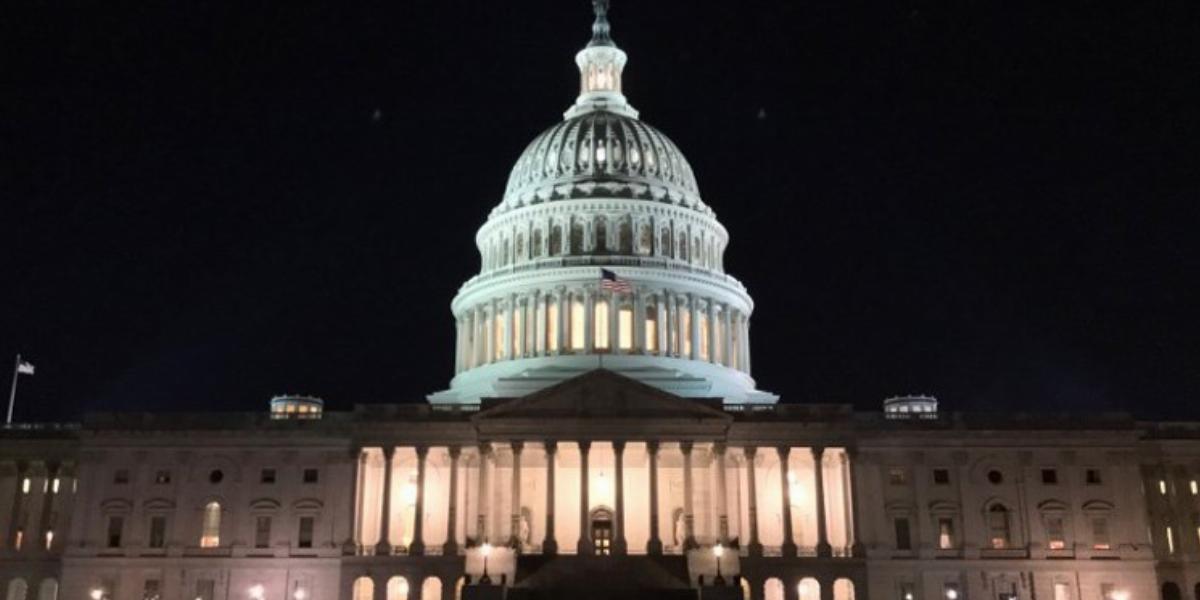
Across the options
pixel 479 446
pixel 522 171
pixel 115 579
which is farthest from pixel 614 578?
pixel 522 171

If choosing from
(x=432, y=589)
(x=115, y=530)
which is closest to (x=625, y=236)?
(x=432, y=589)

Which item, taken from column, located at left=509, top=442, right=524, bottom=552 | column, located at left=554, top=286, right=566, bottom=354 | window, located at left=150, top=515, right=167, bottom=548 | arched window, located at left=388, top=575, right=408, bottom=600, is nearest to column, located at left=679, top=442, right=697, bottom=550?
column, located at left=509, top=442, right=524, bottom=552

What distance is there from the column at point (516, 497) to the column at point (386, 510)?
7.13m

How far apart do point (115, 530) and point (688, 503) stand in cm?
3412

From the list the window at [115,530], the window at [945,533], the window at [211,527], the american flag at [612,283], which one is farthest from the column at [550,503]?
the window at [115,530]

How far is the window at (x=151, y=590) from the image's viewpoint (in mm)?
70750

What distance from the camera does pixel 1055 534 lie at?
237 ft

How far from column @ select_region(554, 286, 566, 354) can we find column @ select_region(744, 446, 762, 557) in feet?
61.7

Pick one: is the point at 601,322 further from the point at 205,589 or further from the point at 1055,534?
the point at 1055,534

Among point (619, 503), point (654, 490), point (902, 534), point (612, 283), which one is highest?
point (612, 283)

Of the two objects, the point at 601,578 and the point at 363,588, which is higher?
the point at 601,578

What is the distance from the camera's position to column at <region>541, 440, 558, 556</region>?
221 ft

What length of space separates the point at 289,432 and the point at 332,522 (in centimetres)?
625

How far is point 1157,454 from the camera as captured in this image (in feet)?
254
